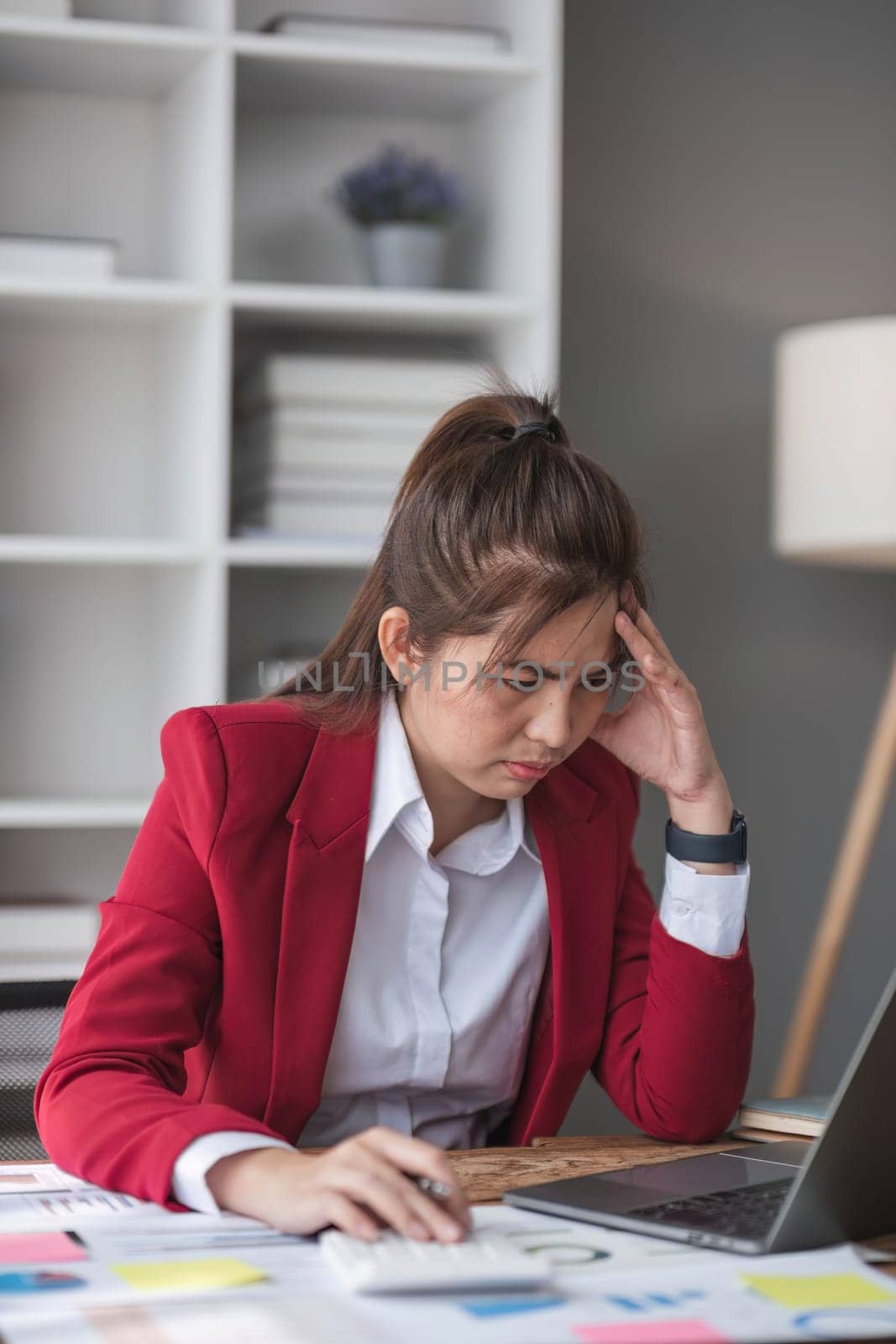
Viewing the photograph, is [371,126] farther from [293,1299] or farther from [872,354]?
[293,1299]

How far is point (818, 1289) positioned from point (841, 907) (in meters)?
1.78

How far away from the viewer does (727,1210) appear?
1.02 meters

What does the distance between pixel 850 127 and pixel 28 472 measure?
5.51 ft

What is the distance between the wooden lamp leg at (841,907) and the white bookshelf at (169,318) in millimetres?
849

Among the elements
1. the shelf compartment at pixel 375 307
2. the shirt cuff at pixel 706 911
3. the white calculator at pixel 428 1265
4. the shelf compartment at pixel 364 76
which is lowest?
the white calculator at pixel 428 1265

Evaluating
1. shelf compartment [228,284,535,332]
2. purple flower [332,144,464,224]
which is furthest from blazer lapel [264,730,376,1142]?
purple flower [332,144,464,224]

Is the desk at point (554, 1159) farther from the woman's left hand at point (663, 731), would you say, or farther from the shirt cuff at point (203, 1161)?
the woman's left hand at point (663, 731)

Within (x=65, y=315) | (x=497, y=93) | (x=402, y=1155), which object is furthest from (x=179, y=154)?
(x=402, y=1155)

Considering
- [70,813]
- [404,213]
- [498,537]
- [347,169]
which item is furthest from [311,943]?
[347,169]

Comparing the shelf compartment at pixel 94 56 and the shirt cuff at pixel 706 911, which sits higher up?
the shelf compartment at pixel 94 56

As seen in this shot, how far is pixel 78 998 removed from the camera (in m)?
1.23

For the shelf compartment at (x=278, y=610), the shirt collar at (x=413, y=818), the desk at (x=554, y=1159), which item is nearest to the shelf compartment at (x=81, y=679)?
the shelf compartment at (x=278, y=610)

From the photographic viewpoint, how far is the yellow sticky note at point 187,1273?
0.85m

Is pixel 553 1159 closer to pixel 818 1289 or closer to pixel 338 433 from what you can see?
pixel 818 1289
